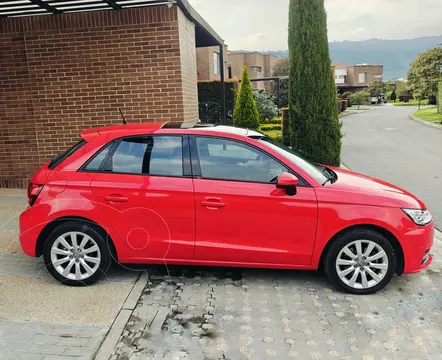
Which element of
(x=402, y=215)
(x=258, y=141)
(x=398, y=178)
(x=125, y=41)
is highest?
(x=125, y=41)

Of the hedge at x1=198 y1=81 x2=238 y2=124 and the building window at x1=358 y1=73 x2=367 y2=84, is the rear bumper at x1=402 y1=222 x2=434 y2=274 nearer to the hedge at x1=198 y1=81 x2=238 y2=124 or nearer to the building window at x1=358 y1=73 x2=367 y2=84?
the hedge at x1=198 y1=81 x2=238 y2=124

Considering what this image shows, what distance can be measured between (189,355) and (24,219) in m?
2.26

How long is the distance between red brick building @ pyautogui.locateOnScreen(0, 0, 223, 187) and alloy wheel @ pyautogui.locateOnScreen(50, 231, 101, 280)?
392 centimetres

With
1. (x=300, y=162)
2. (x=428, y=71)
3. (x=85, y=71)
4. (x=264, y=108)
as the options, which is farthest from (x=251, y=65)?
(x=300, y=162)

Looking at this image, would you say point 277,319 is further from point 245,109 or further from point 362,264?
point 245,109

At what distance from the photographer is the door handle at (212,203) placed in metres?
4.06

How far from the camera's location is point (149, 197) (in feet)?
13.5

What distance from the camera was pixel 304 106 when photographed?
8391mm

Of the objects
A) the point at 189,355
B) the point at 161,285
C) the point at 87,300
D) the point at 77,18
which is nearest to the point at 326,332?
the point at 189,355

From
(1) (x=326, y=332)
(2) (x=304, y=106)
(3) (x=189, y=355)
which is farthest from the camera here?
(2) (x=304, y=106)

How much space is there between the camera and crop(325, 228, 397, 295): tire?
4.02 metres

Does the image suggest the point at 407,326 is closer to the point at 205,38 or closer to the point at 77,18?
the point at 77,18

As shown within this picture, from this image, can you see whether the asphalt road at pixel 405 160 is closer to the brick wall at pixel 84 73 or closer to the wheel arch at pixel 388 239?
the wheel arch at pixel 388 239

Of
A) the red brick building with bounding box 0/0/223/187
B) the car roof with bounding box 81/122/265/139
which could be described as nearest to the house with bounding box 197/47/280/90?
the red brick building with bounding box 0/0/223/187
